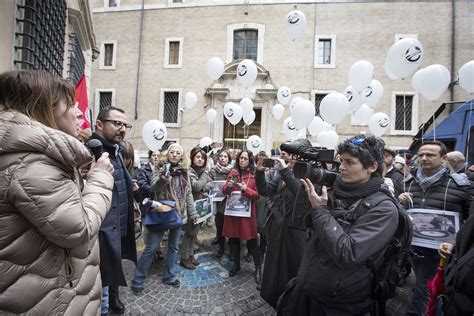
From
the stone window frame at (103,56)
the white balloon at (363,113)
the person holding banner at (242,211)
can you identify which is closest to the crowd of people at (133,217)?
the person holding banner at (242,211)

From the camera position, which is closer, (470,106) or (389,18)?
(470,106)

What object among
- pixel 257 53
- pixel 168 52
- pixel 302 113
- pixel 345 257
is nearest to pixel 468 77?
pixel 302 113

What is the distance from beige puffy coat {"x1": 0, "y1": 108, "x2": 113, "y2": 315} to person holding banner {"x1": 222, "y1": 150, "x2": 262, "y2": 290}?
254 cm

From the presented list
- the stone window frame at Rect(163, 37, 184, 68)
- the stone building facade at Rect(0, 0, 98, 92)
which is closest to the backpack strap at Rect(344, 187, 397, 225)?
the stone building facade at Rect(0, 0, 98, 92)

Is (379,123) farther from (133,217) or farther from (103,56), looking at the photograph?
(103,56)

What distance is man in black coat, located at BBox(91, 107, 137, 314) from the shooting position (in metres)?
2.15

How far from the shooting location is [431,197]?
2.59 meters

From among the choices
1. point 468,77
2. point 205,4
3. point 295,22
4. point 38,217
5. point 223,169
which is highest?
point 205,4

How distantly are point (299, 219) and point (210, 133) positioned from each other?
493 inches

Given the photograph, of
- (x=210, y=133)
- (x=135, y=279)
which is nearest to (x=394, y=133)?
(x=210, y=133)

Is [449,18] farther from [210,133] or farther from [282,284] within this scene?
[282,284]

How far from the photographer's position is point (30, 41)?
3086 millimetres

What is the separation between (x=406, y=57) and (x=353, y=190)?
4.43 metres

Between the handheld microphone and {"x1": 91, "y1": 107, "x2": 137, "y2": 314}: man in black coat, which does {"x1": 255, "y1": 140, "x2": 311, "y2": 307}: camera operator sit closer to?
{"x1": 91, "y1": 107, "x2": 137, "y2": 314}: man in black coat
